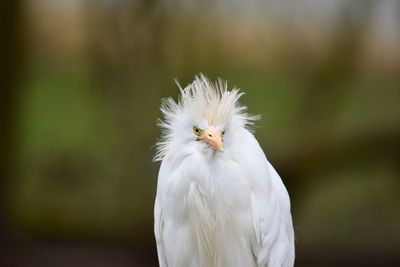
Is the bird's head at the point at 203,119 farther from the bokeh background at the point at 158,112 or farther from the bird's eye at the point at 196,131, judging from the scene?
the bokeh background at the point at 158,112

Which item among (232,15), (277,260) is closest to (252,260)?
(277,260)

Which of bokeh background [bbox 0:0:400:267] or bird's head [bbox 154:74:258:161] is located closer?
bird's head [bbox 154:74:258:161]

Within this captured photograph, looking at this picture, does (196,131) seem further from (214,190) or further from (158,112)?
(158,112)

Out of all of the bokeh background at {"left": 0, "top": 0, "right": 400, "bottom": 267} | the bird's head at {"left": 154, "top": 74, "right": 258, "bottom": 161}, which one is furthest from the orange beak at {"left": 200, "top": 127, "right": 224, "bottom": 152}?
the bokeh background at {"left": 0, "top": 0, "right": 400, "bottom": 267}

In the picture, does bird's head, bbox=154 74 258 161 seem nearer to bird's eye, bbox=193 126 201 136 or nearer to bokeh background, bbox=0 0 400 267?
bird's eye, bbox=193 126 201 136

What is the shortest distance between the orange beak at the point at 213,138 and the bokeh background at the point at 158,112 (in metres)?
1.87

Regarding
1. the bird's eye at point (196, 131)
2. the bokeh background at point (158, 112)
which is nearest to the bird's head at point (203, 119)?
the bird's eye at point (196, 131)

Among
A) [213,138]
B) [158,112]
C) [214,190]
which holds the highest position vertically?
[158,112]

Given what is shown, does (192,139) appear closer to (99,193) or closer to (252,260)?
(252,260)

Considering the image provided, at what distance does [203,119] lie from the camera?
2062 mm

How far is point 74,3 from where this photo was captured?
4.02 m

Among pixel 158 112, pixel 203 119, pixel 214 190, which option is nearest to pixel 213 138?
pixel 203 119

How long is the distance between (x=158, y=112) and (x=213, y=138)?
6.37 feet

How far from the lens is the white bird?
2.10 meters
